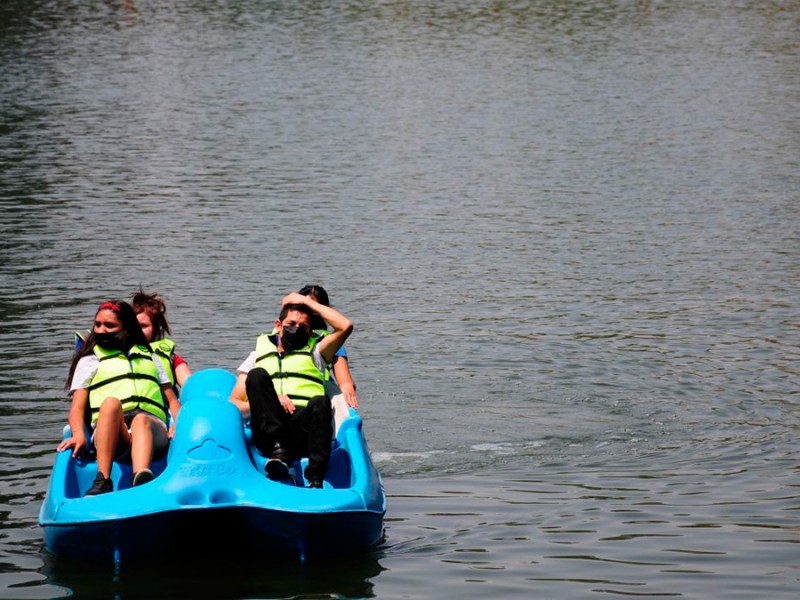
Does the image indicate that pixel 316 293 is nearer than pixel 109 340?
No

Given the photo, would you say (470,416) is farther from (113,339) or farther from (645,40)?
(645,40)

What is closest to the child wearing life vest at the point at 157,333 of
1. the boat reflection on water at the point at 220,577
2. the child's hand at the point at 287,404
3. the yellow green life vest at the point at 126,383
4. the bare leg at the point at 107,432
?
the yellow green life vest at the point at 126,383

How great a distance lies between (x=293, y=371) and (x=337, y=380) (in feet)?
1.49

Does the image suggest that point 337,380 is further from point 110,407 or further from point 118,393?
point 110,407

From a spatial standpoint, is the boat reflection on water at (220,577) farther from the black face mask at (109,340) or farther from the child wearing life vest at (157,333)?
the child wearing life vest at (157,333)

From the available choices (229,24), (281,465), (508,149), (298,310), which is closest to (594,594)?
(281,465)

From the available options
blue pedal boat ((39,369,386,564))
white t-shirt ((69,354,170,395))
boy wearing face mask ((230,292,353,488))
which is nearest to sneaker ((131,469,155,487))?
blue pedal boat ((39,369,386,564))

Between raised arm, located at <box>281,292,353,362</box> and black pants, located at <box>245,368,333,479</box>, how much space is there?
499 mm

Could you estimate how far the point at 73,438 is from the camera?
28.0ft

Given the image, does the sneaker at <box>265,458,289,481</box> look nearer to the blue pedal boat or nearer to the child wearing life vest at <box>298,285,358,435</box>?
the blue pedal boat

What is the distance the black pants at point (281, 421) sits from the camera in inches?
338

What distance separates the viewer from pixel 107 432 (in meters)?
8.35

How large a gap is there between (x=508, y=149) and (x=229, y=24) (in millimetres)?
21882

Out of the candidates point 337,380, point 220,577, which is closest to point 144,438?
point 220,577
